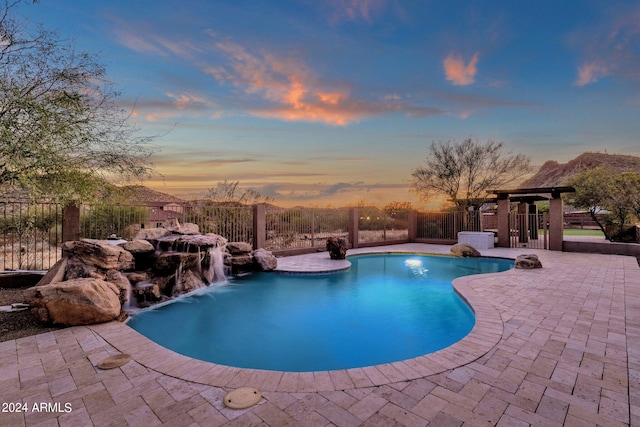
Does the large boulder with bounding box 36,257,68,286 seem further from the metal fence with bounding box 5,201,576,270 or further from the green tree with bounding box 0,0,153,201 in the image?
the metal fence with bounding box 5,201,576,270

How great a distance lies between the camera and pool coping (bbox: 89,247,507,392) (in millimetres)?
2477

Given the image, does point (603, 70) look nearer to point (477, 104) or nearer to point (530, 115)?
point (530, 115)

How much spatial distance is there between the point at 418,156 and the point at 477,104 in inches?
262

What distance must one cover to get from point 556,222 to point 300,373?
45.4ft

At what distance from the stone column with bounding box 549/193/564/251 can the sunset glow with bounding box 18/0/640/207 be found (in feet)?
12.5

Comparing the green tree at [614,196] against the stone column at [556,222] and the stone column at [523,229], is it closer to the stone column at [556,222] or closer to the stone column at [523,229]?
the stone column at [556,222]

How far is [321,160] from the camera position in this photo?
13742 mm

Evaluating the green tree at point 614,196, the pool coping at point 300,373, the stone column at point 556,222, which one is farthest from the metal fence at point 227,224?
the pool coping at point 300,373

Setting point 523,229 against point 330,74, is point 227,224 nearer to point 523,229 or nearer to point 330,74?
point 330,74

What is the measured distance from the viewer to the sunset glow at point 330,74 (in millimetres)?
7559

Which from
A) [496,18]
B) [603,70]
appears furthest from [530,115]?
[496,18]

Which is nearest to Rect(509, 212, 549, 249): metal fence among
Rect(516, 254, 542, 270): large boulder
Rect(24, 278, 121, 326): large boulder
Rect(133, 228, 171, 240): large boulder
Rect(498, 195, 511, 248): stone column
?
Rect(498, 195, 511, 248): stone column

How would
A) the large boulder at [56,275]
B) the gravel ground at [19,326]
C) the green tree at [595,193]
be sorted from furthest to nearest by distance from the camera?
the green tree at [595,193]
the large boulder at [56,275]
the gravel ground at [19,326]

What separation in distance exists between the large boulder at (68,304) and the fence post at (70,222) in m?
3.54
